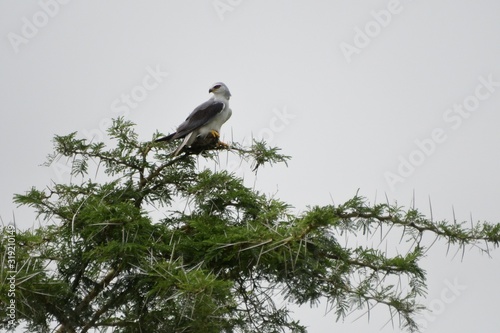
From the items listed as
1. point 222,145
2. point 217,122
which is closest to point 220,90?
point 217,122

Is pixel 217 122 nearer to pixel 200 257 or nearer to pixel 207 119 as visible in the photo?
pixel 207 119

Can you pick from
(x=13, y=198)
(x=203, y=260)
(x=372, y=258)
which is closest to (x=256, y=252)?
(x=203, y=260)

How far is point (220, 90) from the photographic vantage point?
708 centimetres

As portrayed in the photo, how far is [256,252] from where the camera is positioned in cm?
473

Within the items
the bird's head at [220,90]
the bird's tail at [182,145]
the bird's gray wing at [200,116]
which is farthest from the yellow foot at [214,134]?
the bird's head at [220,90]

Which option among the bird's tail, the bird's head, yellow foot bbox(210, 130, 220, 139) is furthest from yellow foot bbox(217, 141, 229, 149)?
the bird's head

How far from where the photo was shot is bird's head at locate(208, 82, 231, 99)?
706cm

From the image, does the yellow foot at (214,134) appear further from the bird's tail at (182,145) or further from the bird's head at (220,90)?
the bird's head at (220,90)

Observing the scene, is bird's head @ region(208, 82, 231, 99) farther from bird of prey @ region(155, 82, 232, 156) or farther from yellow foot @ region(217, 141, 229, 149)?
yellow foot @ region(217, 141, 229, 149)

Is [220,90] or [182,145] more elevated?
[220,90]

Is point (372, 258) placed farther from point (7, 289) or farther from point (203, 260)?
point (7, 289)

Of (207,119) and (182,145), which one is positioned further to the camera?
(207,119)

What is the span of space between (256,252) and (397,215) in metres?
1.03

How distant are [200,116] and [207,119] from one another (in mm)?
66
